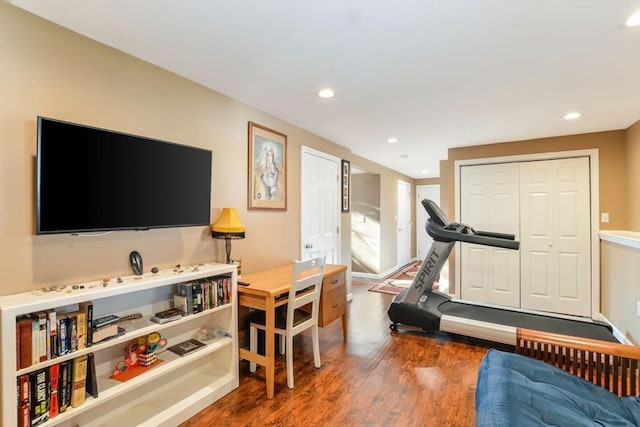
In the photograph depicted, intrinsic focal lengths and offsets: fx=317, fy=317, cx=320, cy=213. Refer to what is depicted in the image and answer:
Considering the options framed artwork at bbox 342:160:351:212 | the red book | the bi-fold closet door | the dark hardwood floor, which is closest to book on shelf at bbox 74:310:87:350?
the red book

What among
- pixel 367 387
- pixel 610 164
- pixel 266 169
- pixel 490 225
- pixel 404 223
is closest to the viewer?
pixel 367 387

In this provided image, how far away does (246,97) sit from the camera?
2727 mm

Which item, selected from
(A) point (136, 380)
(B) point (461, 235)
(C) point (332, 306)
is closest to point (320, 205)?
(C) point (332, 306)

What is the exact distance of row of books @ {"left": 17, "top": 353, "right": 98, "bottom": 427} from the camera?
4.64 ft

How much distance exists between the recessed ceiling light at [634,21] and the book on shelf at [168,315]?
3.01 metres

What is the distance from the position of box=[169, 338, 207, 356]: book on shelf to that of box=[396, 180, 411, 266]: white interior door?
5.37 metres

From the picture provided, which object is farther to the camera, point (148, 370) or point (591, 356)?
point (148, 370)

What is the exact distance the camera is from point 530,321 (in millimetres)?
3162

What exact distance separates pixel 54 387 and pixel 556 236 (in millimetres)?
4984

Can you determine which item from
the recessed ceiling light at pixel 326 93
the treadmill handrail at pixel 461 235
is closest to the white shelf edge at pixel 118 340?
the recessed ceiling light at pixel 326 93

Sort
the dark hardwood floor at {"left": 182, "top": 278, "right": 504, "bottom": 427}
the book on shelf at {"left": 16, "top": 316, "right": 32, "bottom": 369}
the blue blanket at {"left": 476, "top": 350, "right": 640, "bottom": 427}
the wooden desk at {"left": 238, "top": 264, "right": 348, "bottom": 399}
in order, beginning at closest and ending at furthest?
the blue blanket at {"left": 476, "top": 350, "right": 640, "bottom": 427}, the book on shelf at {"left": 16, "top": 316, "right": 32, "bottom": 369}, the dark hardwood floor at {"left": 182, "top": 278, "right": 504, "bottom": 427}, the wooden desk at {"left": 238, "top": 264, "right": 348, "bottom": 399}

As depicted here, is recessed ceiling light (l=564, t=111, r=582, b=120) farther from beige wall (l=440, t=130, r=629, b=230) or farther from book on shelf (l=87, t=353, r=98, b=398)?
book on shelf (l=87, t=353, r=98, b=398)

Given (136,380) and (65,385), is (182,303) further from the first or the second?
(65,385)

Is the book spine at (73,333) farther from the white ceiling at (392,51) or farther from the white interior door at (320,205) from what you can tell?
the white interior door at (320,205)
